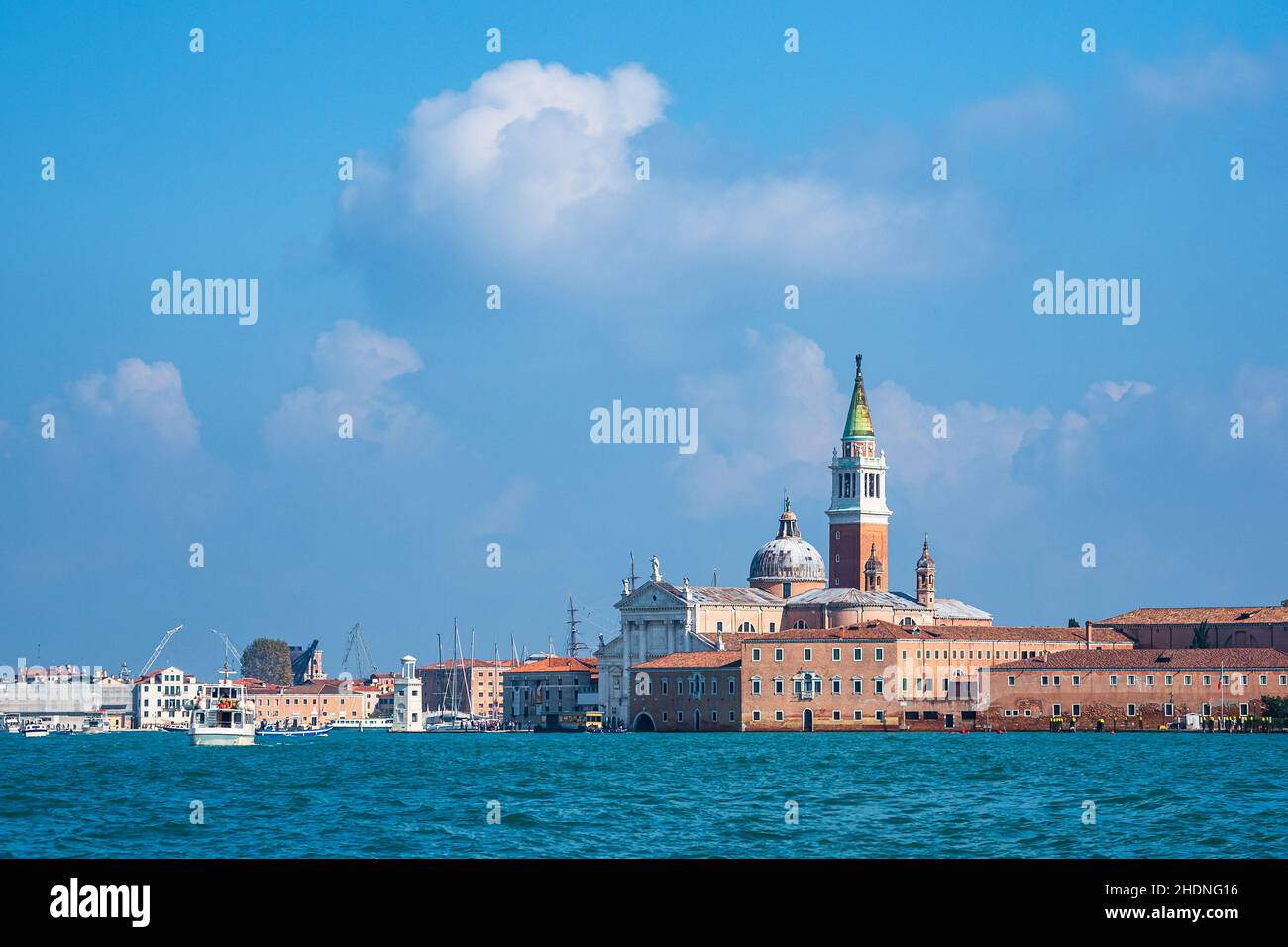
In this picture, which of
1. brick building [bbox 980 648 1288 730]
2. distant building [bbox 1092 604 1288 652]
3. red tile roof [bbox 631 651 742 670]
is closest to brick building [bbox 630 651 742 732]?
red tile roof [bbox 631 651 742 670]

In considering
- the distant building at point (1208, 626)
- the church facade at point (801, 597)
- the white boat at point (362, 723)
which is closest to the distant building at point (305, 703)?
the white boat at point (362, 723)

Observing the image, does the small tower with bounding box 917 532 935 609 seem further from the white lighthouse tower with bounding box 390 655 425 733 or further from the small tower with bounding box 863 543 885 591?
the white lighthouse tower with bounding box 390 655 425 733

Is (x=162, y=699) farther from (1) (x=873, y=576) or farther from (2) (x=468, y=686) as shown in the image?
(1) (x=873, y=576)

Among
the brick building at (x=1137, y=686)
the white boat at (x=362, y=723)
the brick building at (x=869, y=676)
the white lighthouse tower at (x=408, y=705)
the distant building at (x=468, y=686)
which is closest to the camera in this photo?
the brick building at (x=1137, y=686)

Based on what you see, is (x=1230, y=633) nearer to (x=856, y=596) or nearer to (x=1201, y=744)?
(x=856, y=596)

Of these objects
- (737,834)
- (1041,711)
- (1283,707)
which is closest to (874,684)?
(1041,711)

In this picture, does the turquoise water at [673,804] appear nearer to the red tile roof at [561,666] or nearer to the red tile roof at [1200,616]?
the red tile roof at [1200,616]
